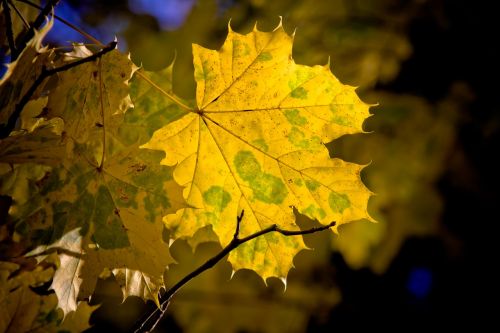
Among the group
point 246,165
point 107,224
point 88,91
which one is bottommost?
point 107,224

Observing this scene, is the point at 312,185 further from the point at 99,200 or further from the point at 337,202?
the point at 99,200

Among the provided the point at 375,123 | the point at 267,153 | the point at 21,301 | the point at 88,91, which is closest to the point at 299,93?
the point at 267,153

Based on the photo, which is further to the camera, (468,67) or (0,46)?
(468,67)

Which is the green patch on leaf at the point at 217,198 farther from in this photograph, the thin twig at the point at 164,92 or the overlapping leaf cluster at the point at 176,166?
the thin twig at the point at 164,92

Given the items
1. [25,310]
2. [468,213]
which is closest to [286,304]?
[468,213]

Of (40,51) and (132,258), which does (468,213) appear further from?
(40,51)

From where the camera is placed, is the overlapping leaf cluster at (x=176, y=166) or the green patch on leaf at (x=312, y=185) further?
the green patch on leaf at (x=312, y=185)

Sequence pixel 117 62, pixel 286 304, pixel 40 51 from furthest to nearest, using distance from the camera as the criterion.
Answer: pixel 286 304 < pixel 117 62 < pixel 40 51

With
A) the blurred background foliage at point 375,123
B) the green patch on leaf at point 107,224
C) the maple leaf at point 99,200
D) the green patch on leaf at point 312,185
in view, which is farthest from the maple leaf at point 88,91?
the blurred background foliage at point 375,123
